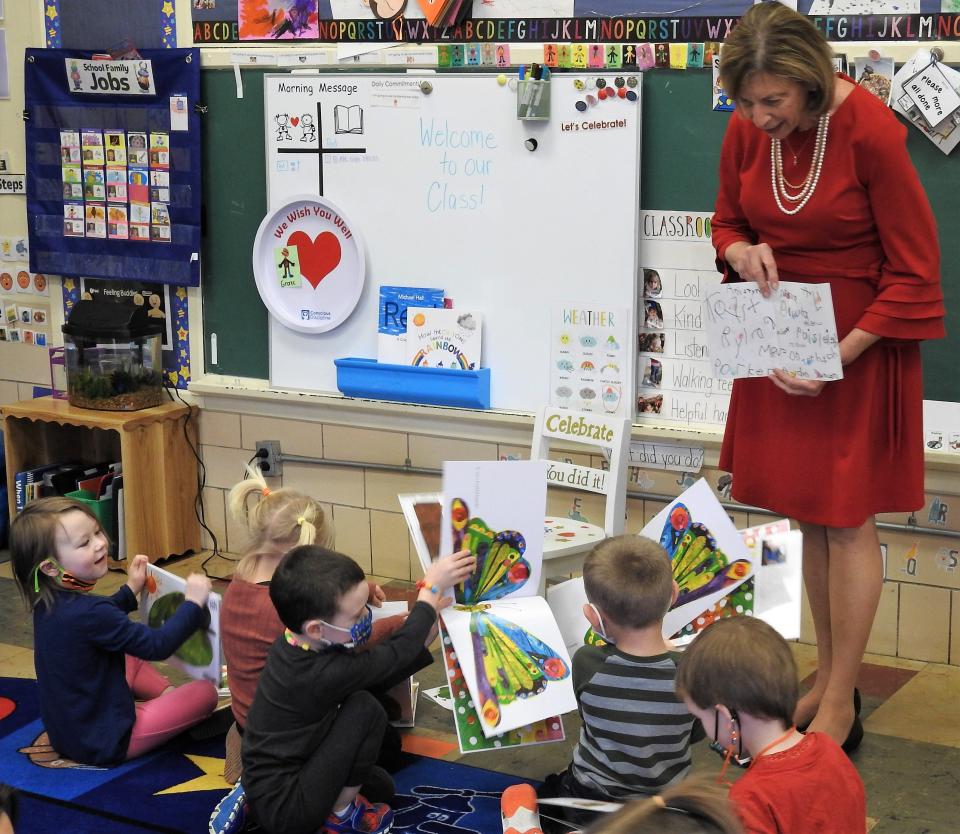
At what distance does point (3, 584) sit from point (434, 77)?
2299mm

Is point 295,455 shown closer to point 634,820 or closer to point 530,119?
point 530,119

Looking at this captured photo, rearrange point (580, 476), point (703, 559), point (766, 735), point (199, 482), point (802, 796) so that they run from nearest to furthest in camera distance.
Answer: point (802, 796), point (766, 735), point (703, 559), point (580, 476), point (199, 482)

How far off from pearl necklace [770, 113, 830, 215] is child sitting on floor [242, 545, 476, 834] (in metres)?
1.24

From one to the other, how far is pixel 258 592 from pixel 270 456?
1.68 meters

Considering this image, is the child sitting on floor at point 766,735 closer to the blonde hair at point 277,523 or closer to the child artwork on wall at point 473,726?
the child artwork on wall at point 473,726

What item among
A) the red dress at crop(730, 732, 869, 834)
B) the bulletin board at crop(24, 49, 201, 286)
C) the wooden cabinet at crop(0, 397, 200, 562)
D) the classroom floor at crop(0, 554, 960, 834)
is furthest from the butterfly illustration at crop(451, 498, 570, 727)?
the bulletin board at crop(24, 49, 201, 286)

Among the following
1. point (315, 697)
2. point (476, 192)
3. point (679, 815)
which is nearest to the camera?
point (679, 815)

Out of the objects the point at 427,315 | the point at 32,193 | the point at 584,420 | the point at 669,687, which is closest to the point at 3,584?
the point at 32,193

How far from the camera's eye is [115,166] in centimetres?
480

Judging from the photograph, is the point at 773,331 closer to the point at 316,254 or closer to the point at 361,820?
the point at 361,820

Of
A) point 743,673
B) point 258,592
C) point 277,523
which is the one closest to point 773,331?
point 743,673

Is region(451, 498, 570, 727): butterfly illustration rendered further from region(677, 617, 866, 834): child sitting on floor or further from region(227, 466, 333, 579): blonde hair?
region(677, 617, 866, 834): child sitting on floor

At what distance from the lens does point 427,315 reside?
4.27 m

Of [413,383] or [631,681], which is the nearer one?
[631,681]
